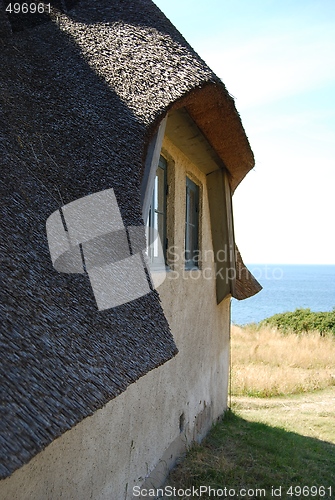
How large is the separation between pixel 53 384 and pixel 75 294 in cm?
56

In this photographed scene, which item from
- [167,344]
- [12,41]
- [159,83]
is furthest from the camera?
[12,41]

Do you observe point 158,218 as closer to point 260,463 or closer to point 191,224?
point 191,224

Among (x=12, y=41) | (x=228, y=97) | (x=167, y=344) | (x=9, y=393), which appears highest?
(x=12, y=41)

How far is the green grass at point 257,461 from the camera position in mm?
5195

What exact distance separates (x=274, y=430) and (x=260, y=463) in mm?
1782

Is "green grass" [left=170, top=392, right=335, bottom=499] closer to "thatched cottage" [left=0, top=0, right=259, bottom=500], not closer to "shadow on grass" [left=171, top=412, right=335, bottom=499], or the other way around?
"shadow on grass" [left=171, top=412, right=335, bottom=499]

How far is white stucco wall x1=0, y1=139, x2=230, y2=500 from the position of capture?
9.63 ft

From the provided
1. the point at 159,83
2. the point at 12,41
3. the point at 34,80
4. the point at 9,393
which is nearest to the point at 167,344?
the point at 9,393

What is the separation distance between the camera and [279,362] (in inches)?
542

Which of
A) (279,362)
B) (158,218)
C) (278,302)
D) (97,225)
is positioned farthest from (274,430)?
(278,302)

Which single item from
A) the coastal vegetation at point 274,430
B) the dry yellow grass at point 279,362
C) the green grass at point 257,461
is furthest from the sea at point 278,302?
the green grass at point 257,461

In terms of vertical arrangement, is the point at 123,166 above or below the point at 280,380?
above

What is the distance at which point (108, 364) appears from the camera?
2203 millimetres

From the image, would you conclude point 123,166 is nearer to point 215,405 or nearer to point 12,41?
point 12,41
